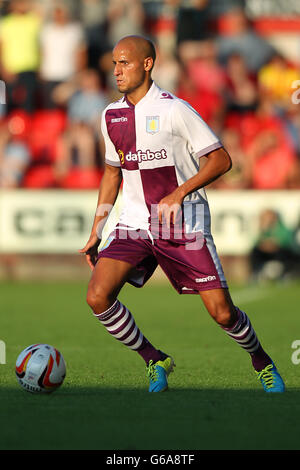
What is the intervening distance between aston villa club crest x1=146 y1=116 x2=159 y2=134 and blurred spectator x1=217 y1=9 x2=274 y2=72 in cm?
1218

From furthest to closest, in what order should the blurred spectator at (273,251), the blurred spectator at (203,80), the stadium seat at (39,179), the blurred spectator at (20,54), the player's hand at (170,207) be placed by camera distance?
1. the blurred spectator at (20,54)
2. the blurred spectator at (203,80)
3. the stadium seat at (39,179)
4. the blurred spectator at (273,251)
5. the player's hand at (170,207)

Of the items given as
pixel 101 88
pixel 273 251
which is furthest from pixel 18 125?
pixel 273 251

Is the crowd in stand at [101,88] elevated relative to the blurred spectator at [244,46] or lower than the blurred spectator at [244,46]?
lower

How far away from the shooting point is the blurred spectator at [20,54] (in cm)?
1736

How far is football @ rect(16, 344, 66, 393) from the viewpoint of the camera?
6191 millimetres

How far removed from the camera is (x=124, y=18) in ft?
60.1

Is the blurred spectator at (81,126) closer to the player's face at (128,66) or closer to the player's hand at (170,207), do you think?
the player's face at (128,66)

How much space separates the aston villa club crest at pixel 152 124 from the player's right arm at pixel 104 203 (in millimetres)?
447

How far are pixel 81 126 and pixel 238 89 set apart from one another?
10.3 feet
